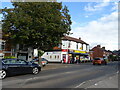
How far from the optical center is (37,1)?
17.4 metres

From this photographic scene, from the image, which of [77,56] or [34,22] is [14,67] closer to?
[34,22]

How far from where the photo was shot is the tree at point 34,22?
16484 mm

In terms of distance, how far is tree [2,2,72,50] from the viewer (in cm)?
1648

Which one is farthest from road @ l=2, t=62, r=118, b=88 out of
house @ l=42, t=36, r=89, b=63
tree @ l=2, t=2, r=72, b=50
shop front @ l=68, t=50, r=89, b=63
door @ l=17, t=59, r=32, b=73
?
shop front @ l=68, t=50, r=89, b=63

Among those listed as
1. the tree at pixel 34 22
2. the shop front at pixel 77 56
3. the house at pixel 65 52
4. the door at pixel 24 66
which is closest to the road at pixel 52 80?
the door at pixel 24 66

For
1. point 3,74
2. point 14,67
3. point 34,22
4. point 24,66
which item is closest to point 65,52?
point 34,22

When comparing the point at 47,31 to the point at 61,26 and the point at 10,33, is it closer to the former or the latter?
the point at 61,26

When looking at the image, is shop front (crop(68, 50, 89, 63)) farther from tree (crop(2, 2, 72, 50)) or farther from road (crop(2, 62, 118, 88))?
road (crop(2, 62, 118, 88))

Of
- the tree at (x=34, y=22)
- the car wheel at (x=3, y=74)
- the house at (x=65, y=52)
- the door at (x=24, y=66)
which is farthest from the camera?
the house at (x=65, y=52)

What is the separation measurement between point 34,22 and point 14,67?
22.8 ft

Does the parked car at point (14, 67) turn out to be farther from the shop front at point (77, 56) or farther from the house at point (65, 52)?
the shop front at point (77, 56)

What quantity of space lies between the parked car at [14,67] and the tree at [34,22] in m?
4.76

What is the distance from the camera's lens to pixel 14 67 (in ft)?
36.7

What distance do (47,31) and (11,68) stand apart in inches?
299
